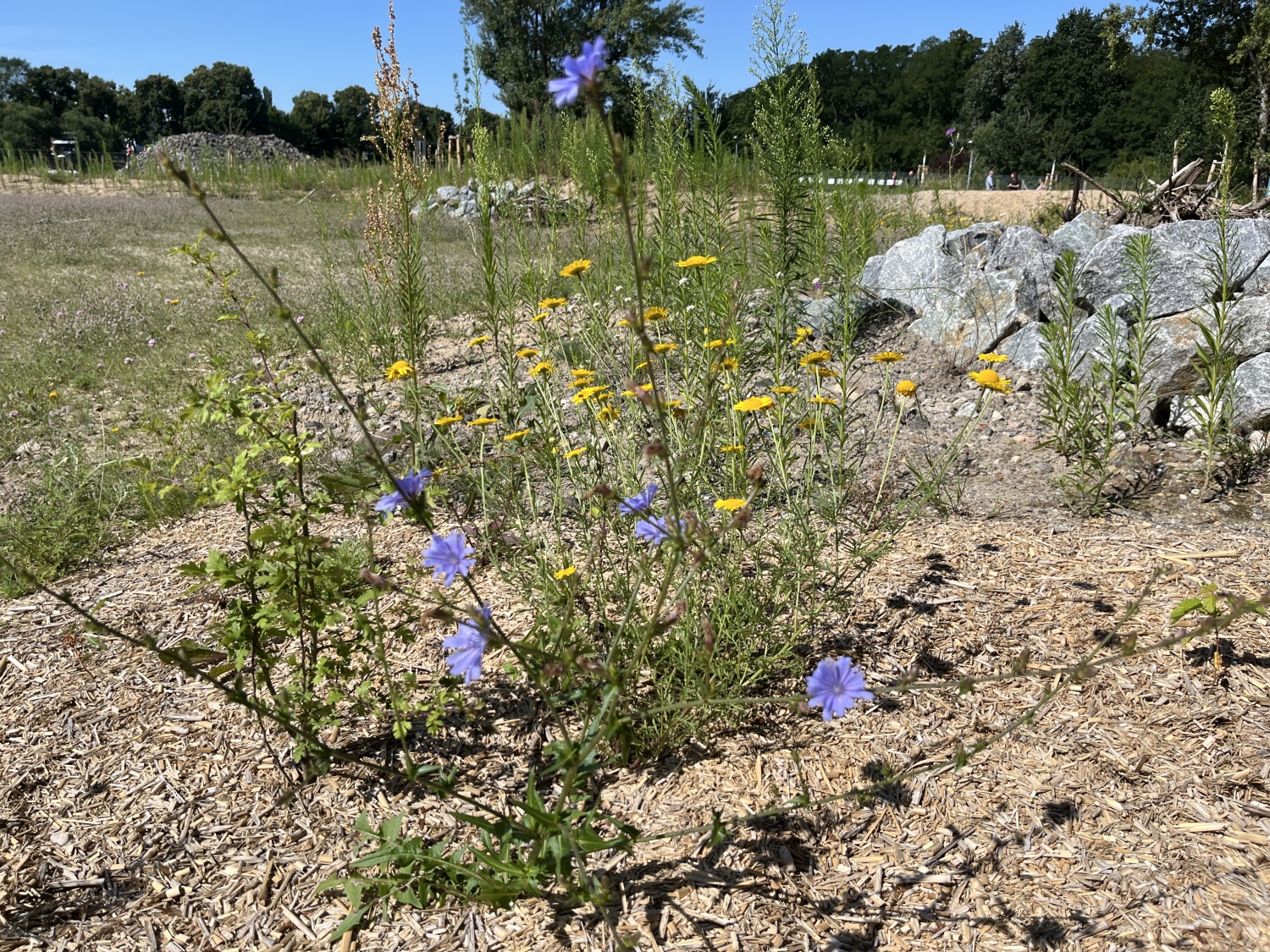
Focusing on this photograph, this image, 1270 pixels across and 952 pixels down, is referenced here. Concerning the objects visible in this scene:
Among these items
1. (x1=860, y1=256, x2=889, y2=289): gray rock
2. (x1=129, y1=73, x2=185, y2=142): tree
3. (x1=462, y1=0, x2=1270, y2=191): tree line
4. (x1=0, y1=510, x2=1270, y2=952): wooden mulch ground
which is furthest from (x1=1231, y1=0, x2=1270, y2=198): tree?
(x1=129, y1=73, x2=185, y2=142): tree

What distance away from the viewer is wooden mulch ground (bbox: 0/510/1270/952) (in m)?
1.46

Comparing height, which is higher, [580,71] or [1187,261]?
[580,71]

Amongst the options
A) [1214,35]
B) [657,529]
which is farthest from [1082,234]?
[1214,35]

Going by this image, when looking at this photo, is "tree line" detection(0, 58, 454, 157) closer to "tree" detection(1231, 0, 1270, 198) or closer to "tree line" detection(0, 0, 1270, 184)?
"tree line" detection(0, 0, 1270, 184)

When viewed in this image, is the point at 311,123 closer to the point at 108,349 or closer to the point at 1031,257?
A: the point at 108,349

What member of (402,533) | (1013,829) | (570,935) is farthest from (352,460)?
(1013,829)

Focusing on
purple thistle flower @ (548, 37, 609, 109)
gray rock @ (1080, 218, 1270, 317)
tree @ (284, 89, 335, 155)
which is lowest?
gray rock @ (1080, 218, 1270, 317)

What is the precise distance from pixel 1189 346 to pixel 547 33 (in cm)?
3098

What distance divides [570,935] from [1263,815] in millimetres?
1381

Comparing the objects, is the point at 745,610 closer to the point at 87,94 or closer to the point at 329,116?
the point at 329,116

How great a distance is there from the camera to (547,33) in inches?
1155

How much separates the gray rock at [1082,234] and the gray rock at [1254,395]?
1704 millimetres

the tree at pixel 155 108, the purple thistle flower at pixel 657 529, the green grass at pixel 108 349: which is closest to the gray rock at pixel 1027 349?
the purple thistle flower at pixel 657 529

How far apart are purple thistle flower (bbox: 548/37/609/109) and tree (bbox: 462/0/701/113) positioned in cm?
2993
